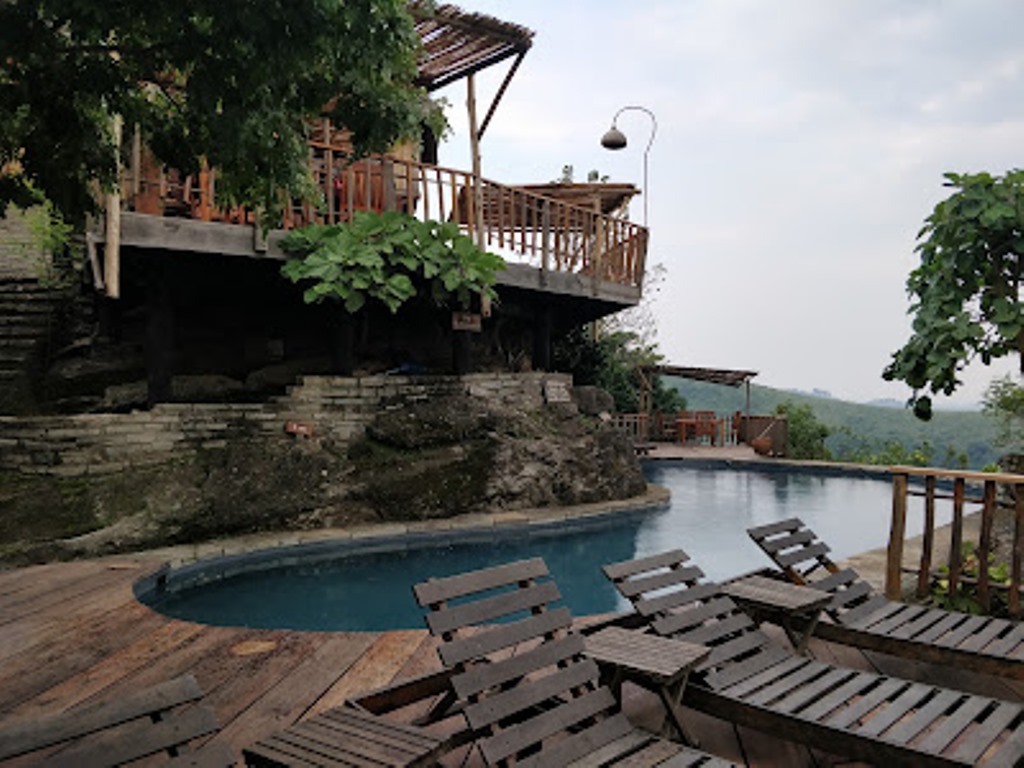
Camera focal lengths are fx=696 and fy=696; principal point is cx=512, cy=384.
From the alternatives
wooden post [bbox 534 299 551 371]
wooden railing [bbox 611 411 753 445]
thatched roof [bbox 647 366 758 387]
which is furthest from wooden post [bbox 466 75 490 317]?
thatched roof [bbox 647 366 758 387]

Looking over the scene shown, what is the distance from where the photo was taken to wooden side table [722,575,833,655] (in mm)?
3758

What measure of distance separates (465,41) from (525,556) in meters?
6.67

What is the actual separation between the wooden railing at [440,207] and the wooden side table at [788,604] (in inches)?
200

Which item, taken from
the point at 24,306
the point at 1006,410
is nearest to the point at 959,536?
the point at 24,306

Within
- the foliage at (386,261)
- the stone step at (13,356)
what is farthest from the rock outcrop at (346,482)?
the stone step at (13,356)

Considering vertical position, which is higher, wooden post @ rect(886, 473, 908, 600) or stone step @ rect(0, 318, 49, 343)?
stone step @ rect(0, 318, 49, 343)

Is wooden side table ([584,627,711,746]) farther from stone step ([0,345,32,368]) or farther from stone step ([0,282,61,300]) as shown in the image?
stone step ([0,282,61,300])

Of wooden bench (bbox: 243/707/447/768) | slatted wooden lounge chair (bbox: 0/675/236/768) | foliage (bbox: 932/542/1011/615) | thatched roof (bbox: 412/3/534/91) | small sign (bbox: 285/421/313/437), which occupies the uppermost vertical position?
thatched roof (bbox: 412/3/534/91)

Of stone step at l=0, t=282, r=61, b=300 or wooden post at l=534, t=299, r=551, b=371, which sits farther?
wooden post at l=534, t=299, r=551, b=371

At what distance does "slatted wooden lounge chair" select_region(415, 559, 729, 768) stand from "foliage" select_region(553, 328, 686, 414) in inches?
463

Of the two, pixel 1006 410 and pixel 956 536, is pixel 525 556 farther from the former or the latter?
pixel 1006 410

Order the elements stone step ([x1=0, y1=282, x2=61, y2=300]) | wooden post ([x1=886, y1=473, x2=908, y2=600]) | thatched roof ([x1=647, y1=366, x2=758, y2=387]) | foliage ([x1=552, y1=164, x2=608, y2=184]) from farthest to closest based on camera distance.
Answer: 1. foliage ([x1=552, y1=164, x2=608, y2=184])
2. thatched roof ([x1=647, y1=366, x2=758, y2=387])
3. stone step ([x1=0, y1=282, x2=61, y2=300])
4. wooden post ([x1=886, y1=473, x2=908, y2=600])

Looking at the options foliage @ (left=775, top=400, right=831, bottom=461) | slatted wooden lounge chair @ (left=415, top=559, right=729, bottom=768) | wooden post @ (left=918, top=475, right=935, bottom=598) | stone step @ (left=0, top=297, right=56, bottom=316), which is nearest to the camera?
slatted wooden lounge chair @ (left=415, top=559, right=729, bottom=768)

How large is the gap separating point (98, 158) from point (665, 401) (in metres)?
18.6
